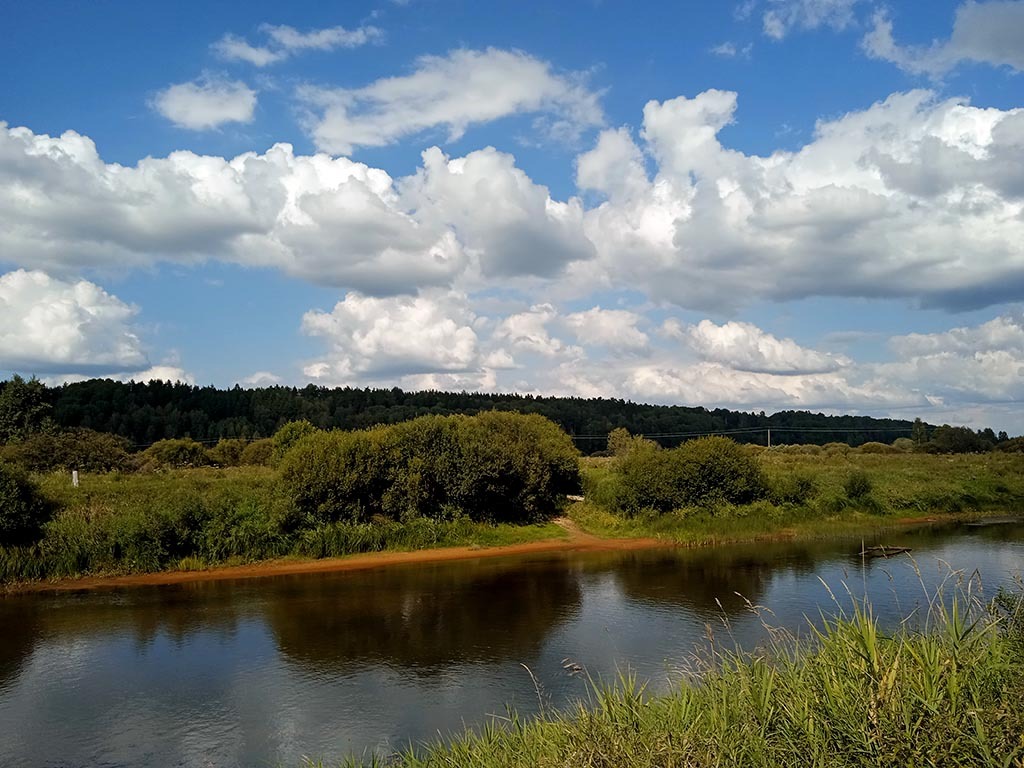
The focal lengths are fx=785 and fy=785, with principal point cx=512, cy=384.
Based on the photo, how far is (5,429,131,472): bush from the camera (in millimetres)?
40562

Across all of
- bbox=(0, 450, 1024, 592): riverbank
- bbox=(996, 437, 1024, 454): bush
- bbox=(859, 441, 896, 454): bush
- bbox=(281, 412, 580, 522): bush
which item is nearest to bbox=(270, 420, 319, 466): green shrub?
bbox=(0, 450, 1024, 592): riverbank

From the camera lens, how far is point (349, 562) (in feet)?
102

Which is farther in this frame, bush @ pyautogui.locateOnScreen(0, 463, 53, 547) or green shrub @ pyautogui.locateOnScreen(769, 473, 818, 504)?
green shrub @ pyautogui.locateOnScreen(769, 473, 818, 504)

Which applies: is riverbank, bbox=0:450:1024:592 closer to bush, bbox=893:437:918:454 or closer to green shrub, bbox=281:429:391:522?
green shrub, bbox=281:429:391:522

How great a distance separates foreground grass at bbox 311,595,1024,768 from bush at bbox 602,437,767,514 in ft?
100

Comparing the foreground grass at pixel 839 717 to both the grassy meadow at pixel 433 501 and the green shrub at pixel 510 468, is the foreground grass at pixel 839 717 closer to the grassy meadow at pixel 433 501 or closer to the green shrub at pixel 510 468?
the grassy meadow at pixel 433 501

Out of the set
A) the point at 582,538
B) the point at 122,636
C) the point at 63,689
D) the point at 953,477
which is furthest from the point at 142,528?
the point at 953,477

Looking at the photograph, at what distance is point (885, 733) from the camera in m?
6.16

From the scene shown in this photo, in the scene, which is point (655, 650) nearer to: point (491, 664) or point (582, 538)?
point (491, 664)

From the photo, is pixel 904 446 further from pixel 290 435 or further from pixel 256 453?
pixel 290 435

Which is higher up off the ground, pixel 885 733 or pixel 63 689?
pixel 885 733

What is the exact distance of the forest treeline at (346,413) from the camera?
7831 centimetres

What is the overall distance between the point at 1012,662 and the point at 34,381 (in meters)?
61.1

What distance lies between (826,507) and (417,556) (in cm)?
2261
